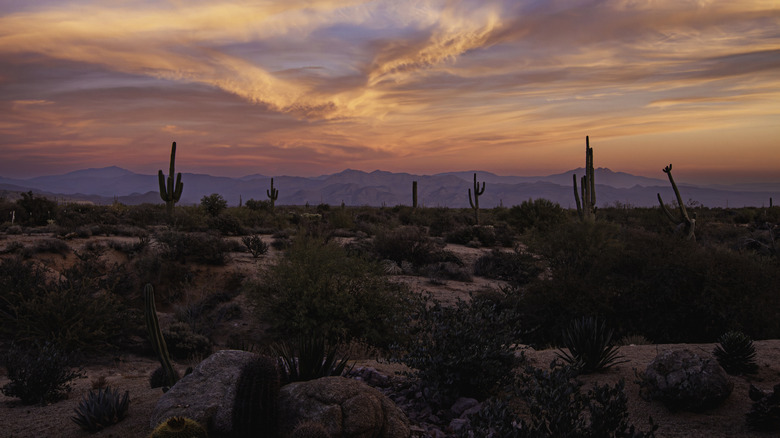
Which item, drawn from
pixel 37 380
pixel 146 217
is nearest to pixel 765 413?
pixel 37 380

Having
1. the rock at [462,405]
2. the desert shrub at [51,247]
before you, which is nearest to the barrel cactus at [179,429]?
the rock at [462,405]

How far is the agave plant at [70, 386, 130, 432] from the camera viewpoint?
5.62 m

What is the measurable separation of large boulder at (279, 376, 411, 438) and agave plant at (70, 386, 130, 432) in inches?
84.6

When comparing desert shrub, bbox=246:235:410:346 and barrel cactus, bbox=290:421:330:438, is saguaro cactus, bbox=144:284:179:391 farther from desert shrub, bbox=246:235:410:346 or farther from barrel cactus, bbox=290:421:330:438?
desert shrub, bbox=246:235:410:346

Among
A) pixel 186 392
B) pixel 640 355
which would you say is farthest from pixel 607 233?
pixel 186 392

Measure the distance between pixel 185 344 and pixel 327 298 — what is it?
3.29 metres

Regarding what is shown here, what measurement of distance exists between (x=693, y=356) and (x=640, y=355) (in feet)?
6.25

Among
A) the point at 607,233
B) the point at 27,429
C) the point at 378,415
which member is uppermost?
the point at 607,233

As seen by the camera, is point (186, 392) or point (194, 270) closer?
point (186, 392)

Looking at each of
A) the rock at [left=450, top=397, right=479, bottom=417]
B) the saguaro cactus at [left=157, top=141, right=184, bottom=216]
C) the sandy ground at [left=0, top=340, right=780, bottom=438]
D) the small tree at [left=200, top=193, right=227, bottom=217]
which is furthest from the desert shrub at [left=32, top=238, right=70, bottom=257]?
the rock at [left=450, top=397, right=479, bottom=417]

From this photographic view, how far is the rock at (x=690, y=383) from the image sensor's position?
224 inches

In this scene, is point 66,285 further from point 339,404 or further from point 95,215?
point 95,215

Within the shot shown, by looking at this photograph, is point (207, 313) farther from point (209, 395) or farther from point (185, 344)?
point (209, 395)

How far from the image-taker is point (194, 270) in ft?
54.0
